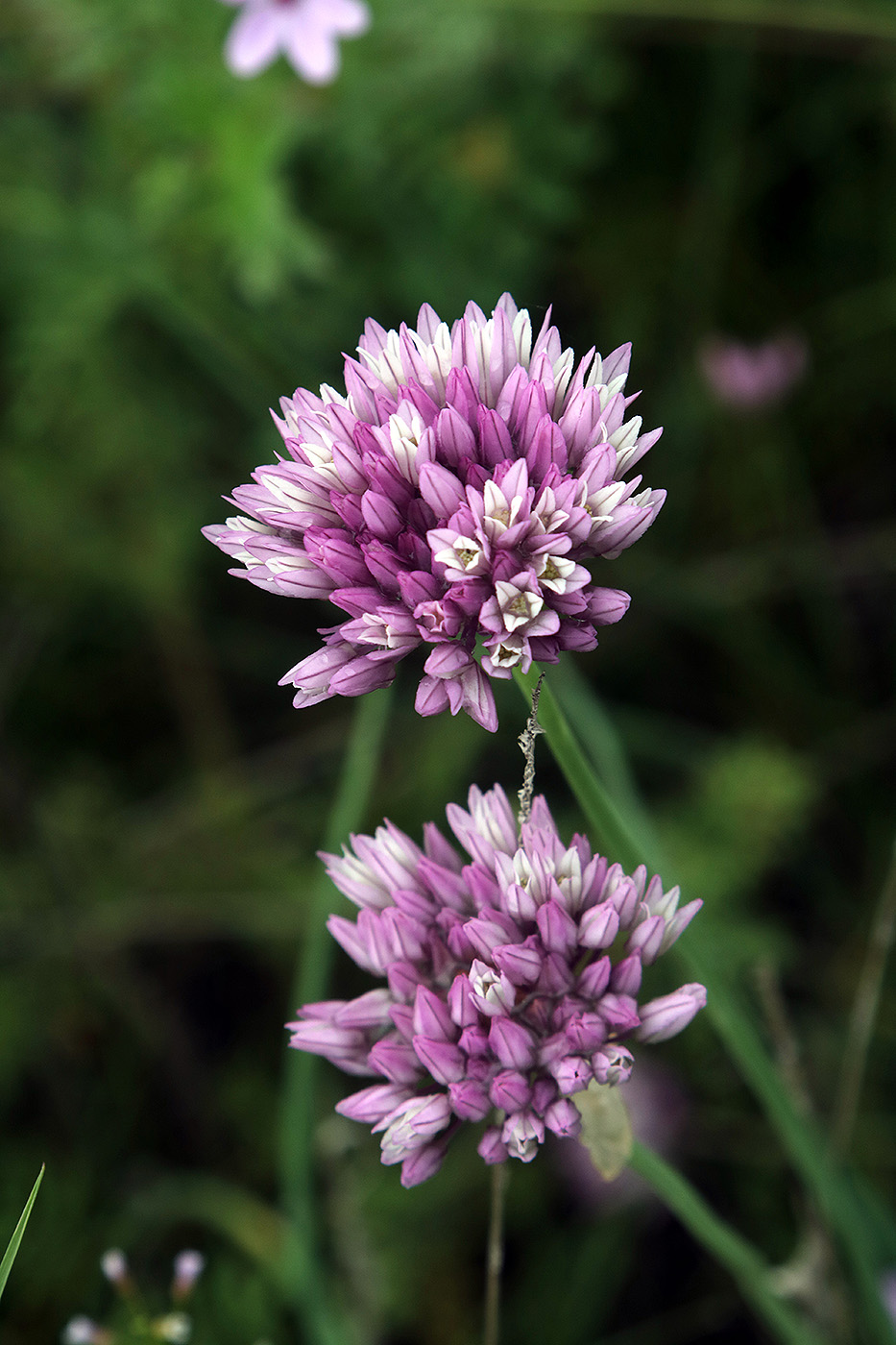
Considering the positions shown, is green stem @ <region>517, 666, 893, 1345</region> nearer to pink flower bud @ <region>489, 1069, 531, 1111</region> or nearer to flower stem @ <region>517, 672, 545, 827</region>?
flower stem @ <region>517, 672, 545, 827</region>

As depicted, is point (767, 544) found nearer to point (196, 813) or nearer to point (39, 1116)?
point (196, 813)

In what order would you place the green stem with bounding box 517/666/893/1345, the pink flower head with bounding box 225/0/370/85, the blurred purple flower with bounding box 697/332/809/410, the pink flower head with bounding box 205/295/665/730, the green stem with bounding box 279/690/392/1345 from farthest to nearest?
1. the blurred purple flower with bounding box 697/332/809/410
2. the pink flower head with bounding box 225/0/370/85
3. the green stem with bounding box 279/690/392/1345
4. the green stem with bounding box 517/666/893/1345
5. the pink flower head with bounding box 205/295/665/730

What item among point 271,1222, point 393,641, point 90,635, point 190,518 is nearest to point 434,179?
point 190,518

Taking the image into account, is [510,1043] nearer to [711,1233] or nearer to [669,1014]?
[669,1014]

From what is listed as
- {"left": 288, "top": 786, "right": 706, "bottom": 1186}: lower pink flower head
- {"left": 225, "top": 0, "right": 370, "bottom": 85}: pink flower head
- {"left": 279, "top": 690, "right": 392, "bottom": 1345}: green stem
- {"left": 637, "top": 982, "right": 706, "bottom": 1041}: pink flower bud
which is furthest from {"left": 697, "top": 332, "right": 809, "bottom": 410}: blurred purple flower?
{"left": 637, "top": 982, "right": 706, "bottom": 1041}: pink flower bud

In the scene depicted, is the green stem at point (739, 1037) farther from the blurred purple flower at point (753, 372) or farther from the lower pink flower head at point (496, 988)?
the blurred purple flower at point (753, 372)

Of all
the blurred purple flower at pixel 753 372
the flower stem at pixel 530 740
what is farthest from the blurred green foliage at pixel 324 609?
the flower stem at pixel 530 740
